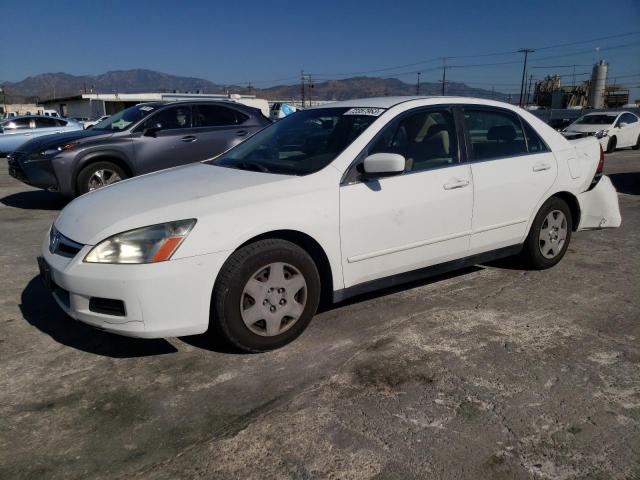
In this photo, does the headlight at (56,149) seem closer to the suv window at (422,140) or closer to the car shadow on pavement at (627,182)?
the suv window at (422,140)

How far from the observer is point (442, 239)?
12.7ft

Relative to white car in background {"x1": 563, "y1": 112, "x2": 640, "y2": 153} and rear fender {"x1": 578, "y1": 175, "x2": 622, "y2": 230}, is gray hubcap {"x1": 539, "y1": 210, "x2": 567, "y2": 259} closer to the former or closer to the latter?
rear fender {"x1": 578, "y1": 175, "x2": 622, "y2": 230}

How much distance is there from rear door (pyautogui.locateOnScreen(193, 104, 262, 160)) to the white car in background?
12193mm

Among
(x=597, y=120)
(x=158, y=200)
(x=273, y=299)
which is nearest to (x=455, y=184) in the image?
(x=273, y=299)

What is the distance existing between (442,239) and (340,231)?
94cm

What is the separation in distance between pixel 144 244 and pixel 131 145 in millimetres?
5548

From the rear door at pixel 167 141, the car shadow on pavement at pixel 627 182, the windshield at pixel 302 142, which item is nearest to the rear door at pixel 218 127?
the rear door at pixel 167 141

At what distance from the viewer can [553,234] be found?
15.7 feet

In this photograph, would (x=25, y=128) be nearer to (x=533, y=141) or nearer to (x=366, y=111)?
(x=366, y=111)

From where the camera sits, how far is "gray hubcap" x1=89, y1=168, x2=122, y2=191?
25.4 ft

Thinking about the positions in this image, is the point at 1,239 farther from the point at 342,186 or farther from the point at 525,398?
the point at 525,398

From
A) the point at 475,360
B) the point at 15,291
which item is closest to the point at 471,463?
the point at 475,360

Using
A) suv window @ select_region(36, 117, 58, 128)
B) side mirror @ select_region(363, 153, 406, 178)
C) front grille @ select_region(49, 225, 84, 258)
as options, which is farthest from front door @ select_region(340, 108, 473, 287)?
suv window @ select_region(36, 117, 58, 128)

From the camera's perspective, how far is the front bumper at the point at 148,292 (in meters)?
2.82
